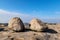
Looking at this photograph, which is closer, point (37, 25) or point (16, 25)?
point (16, 25)

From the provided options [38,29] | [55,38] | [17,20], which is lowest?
[55,38]

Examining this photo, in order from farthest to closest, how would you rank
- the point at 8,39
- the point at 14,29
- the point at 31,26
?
the point at 31,26 → the point at 14,29 → the point at 8,39

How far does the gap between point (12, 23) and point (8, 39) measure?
3.07m

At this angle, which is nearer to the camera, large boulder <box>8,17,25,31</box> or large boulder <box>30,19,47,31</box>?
large boulder <box>8,17,25,31</box>

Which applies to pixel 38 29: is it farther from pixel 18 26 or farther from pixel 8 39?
pixel 8 39

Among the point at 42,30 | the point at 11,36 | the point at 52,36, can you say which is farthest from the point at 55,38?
the point at 11,36

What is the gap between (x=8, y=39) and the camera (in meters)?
11.4

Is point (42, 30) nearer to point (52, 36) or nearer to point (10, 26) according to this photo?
point (52, 36)

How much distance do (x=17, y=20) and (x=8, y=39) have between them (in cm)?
344

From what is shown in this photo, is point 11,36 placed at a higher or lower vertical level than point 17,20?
lower

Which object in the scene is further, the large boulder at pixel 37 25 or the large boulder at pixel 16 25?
the large boulder at pixel 37 25

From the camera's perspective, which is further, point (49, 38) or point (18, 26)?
point (18, 26)

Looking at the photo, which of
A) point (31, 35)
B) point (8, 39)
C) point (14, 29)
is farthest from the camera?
point (14, 29)

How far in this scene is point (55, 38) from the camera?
12586mm
